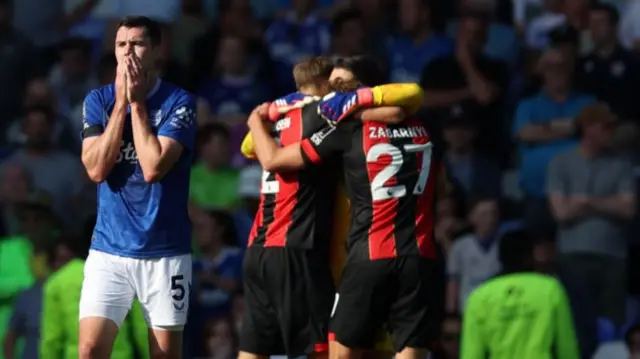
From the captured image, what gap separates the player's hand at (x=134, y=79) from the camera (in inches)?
316

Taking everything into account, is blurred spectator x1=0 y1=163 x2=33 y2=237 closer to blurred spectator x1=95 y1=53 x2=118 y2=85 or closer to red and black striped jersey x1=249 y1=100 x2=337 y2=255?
blurred spectator x1=95 y1=53 x2=118 y2=85

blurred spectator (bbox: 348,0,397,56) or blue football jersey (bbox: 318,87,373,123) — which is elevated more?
blurred spectator (bbox: 348,0,397,56)

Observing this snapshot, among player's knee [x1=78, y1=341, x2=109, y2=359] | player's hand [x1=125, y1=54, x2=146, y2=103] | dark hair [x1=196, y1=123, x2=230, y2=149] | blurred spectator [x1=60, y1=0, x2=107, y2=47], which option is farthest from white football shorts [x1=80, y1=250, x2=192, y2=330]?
blurred spectator [x1=60, y1=0, x2=107, y2=47]

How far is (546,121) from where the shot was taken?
44.3ft

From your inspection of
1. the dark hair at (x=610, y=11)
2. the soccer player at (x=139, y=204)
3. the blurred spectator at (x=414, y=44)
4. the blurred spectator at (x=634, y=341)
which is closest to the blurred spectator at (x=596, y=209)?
the blurred spectator at (x=634, y=341)

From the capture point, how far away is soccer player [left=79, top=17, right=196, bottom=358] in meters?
8.00

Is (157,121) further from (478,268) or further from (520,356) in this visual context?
(478,268)

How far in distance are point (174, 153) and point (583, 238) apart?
17.8ft

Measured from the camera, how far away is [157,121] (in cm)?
816

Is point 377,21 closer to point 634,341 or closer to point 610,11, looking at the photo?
point 610,11

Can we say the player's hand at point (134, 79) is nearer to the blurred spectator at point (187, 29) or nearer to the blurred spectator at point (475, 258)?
the blurred spectator at point (475, 258)

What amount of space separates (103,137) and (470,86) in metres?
6.33

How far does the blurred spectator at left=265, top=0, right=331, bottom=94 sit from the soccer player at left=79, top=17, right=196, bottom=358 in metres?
6.37

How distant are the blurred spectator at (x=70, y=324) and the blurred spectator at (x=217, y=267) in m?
1.99
